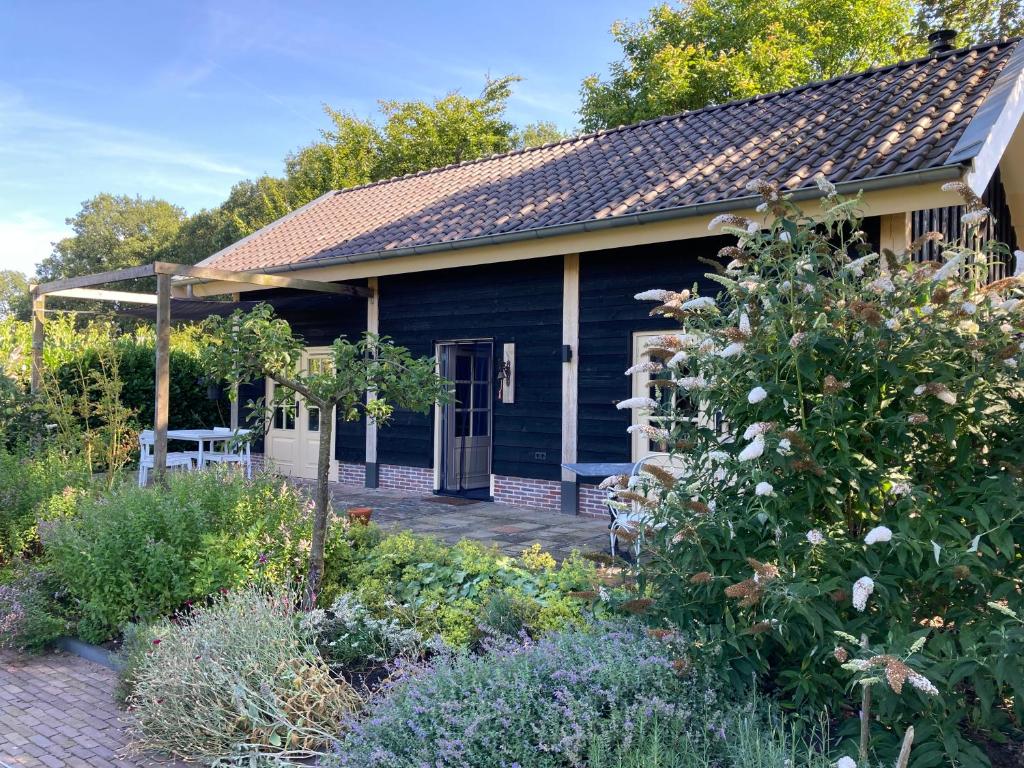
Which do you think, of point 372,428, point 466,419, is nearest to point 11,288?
point 372,428

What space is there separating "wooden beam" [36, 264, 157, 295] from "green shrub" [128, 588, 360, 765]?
5074 mm

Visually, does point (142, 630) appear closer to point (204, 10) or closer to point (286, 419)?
point (286, 419)

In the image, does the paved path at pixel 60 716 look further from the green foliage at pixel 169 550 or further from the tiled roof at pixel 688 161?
the tiled roof at pixel 688 161

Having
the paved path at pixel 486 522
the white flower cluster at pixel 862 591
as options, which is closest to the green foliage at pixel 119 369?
the paved path at pixel 486 522

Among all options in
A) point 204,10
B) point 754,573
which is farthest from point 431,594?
point 204,10

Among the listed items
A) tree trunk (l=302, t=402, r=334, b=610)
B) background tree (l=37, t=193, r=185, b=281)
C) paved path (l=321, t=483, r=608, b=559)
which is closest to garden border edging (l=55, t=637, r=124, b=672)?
tree trunk (l=302, t=402, r=334, b=610)

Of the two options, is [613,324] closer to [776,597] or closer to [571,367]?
[571,367]

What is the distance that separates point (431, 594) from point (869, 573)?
100 inches

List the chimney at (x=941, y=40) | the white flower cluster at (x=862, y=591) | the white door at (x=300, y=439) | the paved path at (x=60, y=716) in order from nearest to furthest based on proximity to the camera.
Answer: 1. the white flower cluster at (x=862, y=591)
2. the paved path at (x=60, y=716)
3. the chimney at (x=941, y=40)
4. the white door at (x=300, y=439)

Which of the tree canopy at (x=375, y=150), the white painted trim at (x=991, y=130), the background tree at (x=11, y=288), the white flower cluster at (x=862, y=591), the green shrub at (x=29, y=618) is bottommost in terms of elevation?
the green shrub at (x=29, y=618)

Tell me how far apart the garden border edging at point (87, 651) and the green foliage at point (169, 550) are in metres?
0.06

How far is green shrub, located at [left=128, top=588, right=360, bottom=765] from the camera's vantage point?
124 inches

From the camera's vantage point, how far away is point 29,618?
4.66 m

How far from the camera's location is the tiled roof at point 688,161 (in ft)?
22.7
